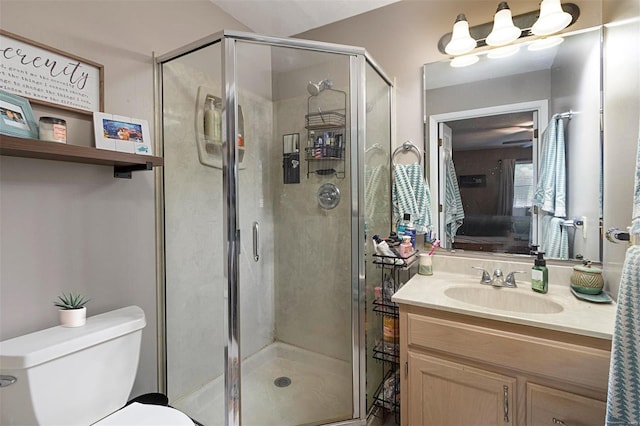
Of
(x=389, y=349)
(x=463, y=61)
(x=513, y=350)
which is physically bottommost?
(x=389, y=349)

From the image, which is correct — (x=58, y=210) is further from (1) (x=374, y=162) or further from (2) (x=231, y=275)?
(1) (x=374, y=162)

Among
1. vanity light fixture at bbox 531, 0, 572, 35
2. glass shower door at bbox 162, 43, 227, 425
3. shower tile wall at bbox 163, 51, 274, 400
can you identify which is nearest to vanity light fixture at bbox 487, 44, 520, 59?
vanity light fixture at bbox 531, 0, 572, 35

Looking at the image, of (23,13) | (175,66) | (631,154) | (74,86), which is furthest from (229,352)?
(631,154)

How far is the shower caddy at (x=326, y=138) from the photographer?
165cm

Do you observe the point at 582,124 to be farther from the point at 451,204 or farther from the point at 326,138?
the point at 326,138

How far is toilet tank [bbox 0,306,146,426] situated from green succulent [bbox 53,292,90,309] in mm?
80

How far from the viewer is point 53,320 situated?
47.9 inches

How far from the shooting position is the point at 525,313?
123cm

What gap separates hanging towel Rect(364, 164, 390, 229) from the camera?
1.66 metres

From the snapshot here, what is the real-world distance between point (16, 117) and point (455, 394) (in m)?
1.99

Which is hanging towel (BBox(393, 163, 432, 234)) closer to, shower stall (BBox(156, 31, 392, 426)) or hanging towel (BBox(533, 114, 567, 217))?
shower stall (BBox(156, 31, 392, 426))

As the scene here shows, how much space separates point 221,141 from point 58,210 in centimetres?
72

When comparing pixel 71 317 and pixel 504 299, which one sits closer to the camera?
Answer: pixel 71 317

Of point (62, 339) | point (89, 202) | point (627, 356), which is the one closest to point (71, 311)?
point (62, 339)
